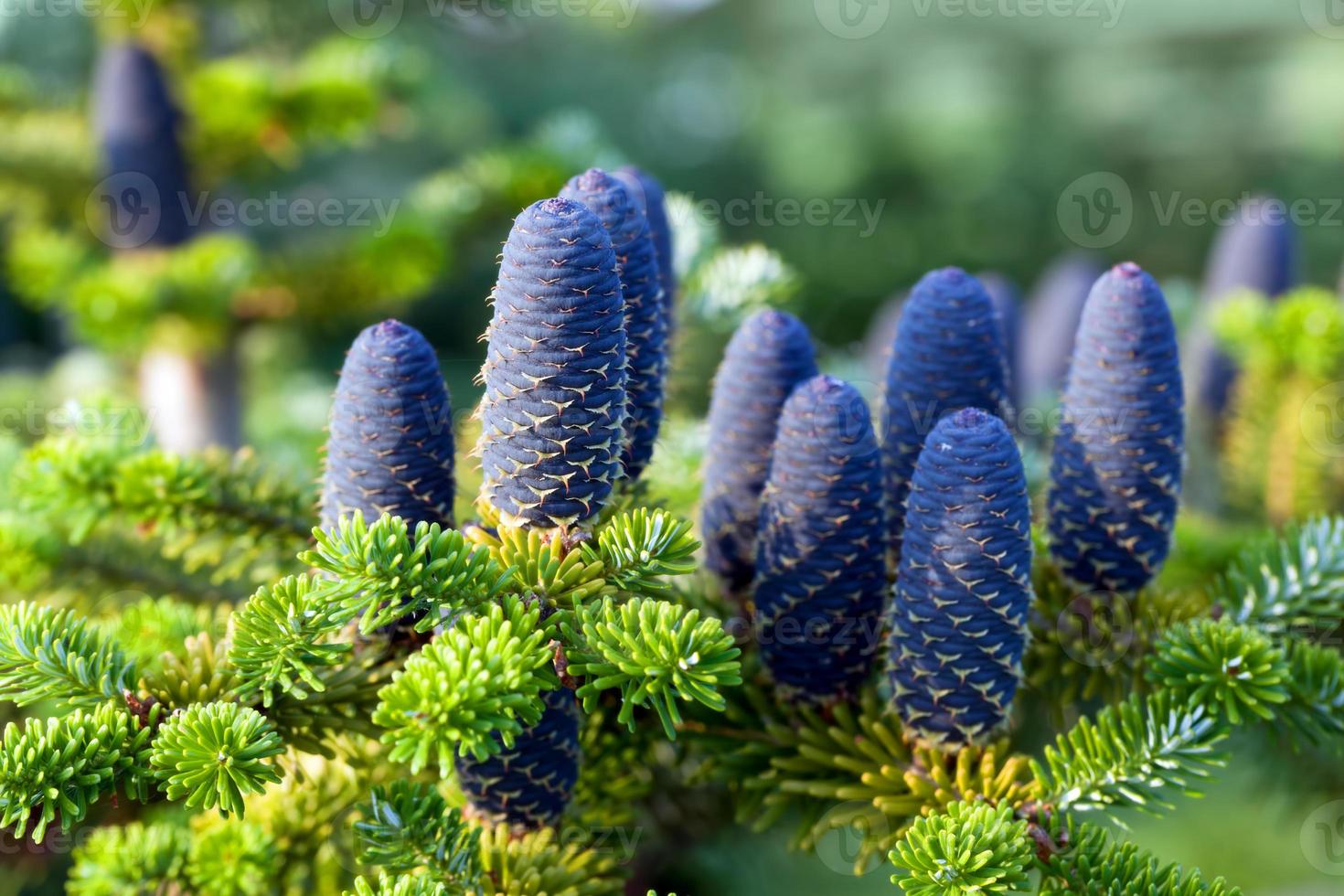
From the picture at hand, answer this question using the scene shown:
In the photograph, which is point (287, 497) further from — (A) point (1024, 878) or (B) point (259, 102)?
(B) point (259, 102)

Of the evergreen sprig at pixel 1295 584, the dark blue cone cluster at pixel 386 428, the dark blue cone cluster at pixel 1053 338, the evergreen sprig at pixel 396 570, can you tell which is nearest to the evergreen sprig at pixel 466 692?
the evergreen sprig at pixel 396 570

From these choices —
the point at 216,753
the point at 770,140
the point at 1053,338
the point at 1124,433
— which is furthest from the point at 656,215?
the point at 770,140

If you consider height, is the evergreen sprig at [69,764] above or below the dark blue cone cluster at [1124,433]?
below

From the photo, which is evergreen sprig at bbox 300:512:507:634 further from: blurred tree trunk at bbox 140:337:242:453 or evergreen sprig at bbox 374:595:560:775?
blurred tree trunk at bbox 140:337:242:453

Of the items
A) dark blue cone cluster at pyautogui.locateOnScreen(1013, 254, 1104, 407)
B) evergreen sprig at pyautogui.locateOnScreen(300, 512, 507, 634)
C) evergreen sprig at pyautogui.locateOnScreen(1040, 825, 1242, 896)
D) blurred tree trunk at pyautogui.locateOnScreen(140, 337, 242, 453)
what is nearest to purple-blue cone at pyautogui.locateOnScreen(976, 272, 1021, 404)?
dark blue cone cluster at pyautogui.locateOnScreen(1013, 254, 1104, 407)

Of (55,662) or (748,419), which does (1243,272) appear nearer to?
(748,419)

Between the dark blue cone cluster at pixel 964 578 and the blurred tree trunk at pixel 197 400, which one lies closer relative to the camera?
the dark blue cone cluster at pixel 964 578

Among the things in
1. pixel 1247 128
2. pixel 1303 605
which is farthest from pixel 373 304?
pixel 1247 128

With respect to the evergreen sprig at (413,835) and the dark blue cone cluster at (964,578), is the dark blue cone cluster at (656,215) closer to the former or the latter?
the dark blue cone cluster at (964,578)

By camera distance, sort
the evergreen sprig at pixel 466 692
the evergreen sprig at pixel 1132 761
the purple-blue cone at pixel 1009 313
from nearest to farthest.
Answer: the evergreen sprig at pixel 466 692 → the evergreen sprig at pixel 1132 761 → the purple-blue cone at pixel 1009 313
